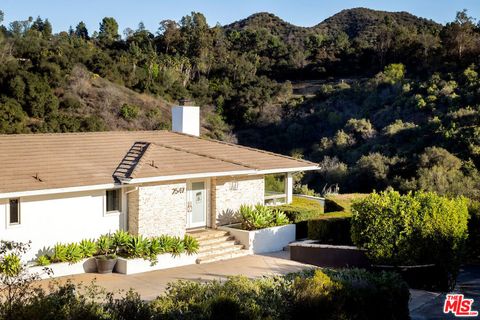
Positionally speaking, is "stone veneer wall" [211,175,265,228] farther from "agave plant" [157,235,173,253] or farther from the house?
"agave plant" [157,235,173,253]

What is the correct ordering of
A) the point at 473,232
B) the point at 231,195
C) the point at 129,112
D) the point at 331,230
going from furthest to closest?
1. the point at 129,112
2. the point at 231,195
3. the point at 331,230
4. the point at 473,232

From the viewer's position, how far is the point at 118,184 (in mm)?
17375

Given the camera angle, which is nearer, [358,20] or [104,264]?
[104,264]

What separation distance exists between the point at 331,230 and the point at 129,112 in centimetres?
3284

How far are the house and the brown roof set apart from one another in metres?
0.03

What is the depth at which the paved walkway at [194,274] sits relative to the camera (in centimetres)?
1516

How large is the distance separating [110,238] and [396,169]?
2366cm

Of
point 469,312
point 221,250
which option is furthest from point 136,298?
point 221,250

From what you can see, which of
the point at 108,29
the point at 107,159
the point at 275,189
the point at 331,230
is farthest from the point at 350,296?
the point at 108,29

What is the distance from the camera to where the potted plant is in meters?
16.4

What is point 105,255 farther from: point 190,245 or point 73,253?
point 190,245

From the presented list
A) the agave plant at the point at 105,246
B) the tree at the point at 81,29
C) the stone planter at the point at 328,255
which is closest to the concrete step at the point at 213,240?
the stone planter at the point at 328,255

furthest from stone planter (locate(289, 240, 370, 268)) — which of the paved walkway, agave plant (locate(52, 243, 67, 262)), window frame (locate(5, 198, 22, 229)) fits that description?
window frame (locate(5, 198, 22, 229))

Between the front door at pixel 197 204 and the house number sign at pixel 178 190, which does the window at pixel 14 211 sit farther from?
the front door at pixel 197 204
